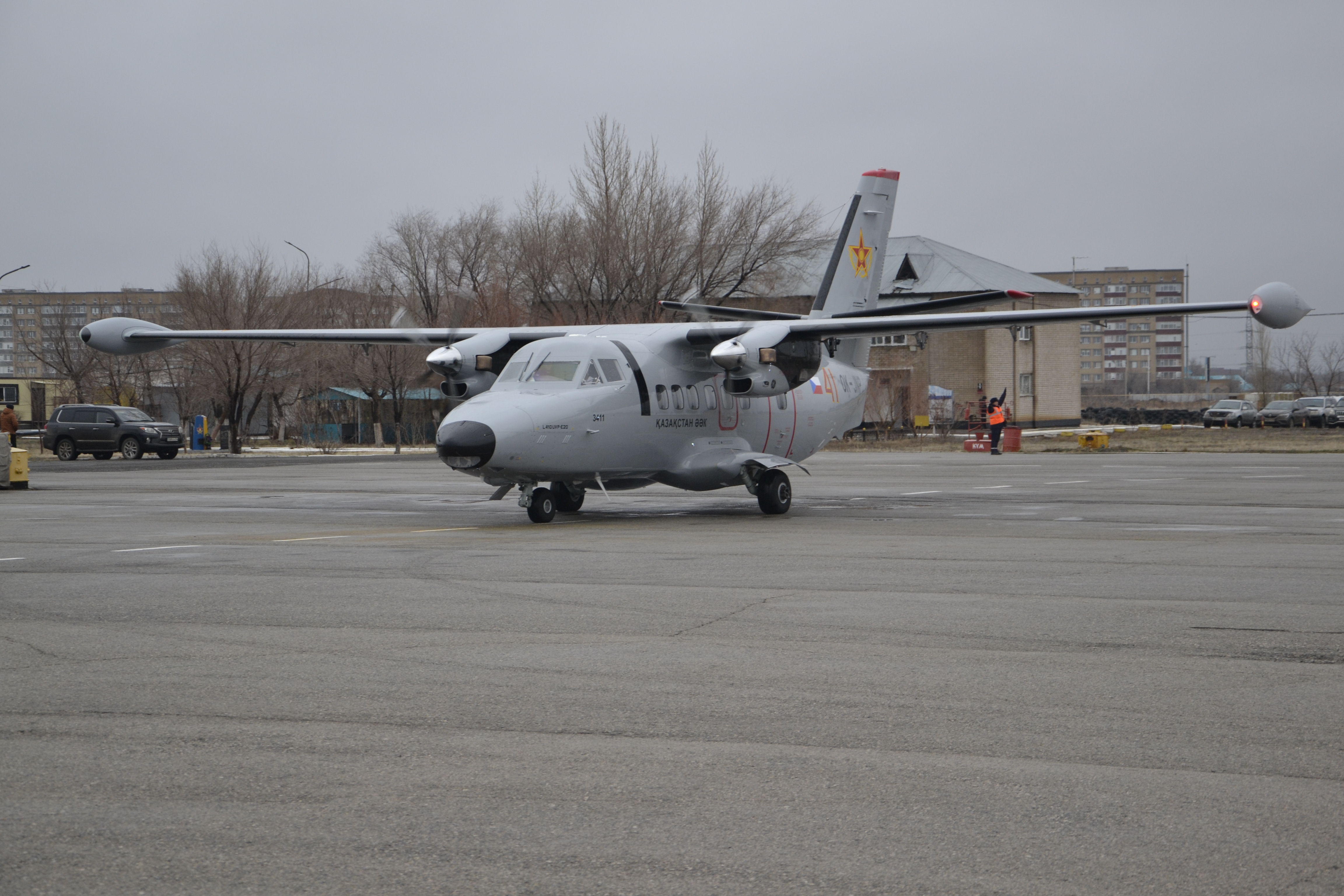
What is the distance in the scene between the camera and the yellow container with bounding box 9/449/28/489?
24922 mm

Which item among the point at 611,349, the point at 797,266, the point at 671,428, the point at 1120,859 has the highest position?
the point at 797,266

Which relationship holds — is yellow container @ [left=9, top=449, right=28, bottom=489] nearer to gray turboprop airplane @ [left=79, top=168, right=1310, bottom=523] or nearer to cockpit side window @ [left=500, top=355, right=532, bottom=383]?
gray turboprop airplane @ [left=79, top=168, right=1310, bottom=523]

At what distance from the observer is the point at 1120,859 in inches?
149

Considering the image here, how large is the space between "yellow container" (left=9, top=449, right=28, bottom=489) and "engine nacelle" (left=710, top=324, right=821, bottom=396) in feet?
49.9

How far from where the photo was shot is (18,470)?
25.1m

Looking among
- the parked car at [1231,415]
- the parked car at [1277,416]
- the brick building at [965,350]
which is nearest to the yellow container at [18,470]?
the brick building at [965,350]

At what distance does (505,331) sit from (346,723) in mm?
14040

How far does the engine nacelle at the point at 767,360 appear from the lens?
16.8 metres

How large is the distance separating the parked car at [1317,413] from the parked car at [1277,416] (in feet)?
1.09

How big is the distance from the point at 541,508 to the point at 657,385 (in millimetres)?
2295

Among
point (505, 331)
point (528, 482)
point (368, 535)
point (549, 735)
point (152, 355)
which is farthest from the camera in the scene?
point (152, 355)

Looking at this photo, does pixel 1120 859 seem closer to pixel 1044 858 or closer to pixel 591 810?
pixel 1044 858

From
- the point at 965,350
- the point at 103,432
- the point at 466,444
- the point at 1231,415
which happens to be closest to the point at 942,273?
the point at 965,350

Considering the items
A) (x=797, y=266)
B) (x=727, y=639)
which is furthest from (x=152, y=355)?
(x=727, y=639)
